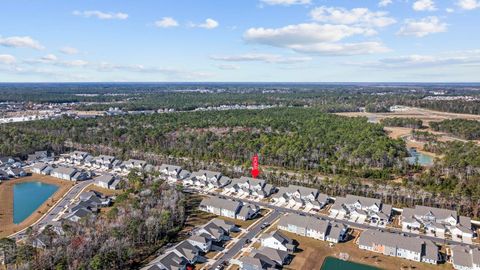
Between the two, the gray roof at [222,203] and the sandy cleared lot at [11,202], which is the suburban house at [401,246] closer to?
the gray roof at [222,203]

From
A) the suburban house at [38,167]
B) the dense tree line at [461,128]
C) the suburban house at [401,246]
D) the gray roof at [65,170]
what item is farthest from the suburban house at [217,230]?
the dense tree line at [461,128]

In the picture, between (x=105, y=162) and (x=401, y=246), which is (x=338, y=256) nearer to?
(x=401, y=246)

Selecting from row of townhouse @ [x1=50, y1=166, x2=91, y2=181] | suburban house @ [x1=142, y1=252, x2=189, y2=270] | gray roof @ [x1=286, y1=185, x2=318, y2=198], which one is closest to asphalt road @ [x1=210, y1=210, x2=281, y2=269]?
suburban house @ [x1=142, y1=252, x2=189, y2=270]

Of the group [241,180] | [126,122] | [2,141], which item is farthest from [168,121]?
[241,180]

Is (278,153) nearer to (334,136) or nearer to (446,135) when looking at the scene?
(334,136)

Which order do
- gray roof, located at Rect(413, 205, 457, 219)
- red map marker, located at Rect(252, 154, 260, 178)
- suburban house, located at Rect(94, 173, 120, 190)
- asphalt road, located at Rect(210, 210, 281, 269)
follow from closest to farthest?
asphalt road, located at Rect(210, 210, 281, 269) < gray roof, located at Rect(413, 205, 457, 219) < suburban house, located at Rect(94, 173, 120, 190) < red map marker, located at Rect(252, 154, 260, 178)

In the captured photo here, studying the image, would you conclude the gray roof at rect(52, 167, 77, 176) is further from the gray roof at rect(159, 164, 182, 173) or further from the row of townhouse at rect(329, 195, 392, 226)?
the row of townhouse at rect(329, 195, 392, 226)

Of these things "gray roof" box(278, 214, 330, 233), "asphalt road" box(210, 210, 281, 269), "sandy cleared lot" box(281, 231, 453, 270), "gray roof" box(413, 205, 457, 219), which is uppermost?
"gray roof" box(413, 205, 457, 219)
